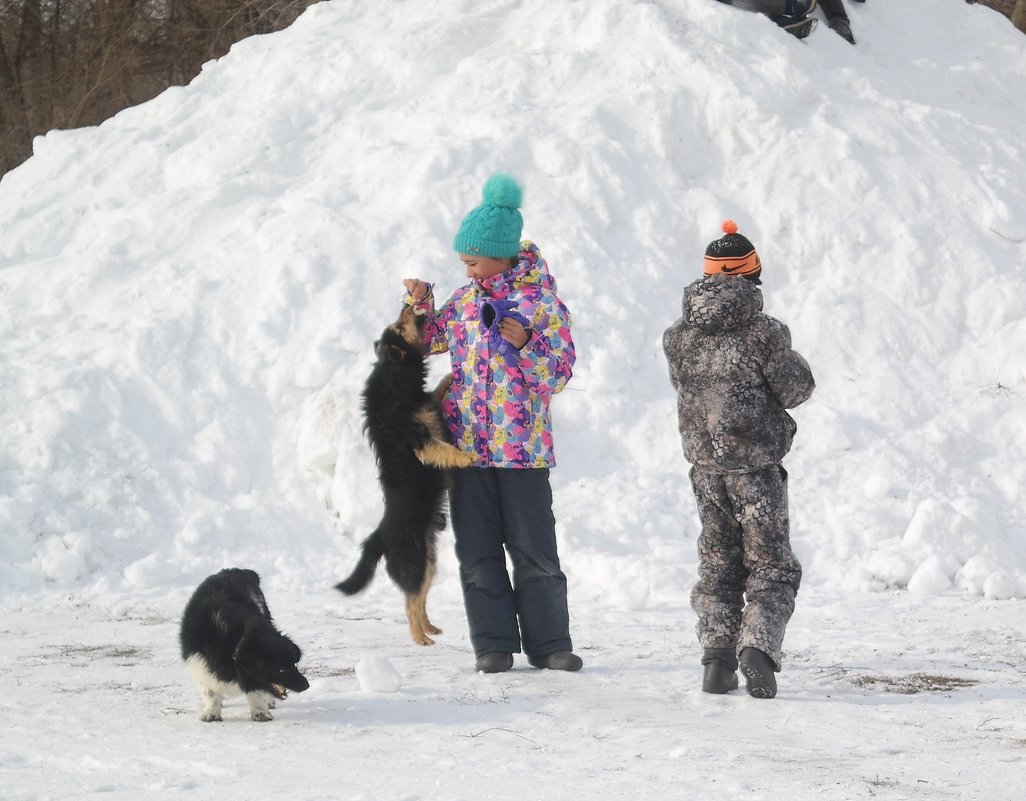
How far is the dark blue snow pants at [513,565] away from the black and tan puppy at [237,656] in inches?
41.0

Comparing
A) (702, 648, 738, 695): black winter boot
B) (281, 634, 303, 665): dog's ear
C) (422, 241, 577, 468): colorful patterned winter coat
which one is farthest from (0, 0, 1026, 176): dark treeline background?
(702, 648, 738, 695): black winter boot

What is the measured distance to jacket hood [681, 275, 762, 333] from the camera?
4535 millimetres

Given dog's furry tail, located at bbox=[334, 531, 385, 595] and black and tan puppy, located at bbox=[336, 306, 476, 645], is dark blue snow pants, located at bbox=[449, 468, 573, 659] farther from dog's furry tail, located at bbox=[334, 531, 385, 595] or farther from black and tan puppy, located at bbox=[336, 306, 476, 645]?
dog's furry tail, located at bbox=[334, 531, 385, 595]

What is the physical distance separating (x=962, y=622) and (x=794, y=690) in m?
1.88

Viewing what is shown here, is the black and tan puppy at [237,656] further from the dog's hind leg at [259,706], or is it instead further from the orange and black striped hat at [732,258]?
the orange and black striped hat at [732,258]

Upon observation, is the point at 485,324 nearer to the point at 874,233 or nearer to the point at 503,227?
the point at 503,227

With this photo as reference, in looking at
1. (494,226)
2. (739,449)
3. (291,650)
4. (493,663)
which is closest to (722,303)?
(739,449)

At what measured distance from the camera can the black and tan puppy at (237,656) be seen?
13.8 feet

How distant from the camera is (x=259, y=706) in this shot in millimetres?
4258

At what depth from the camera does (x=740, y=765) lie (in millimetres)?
3562

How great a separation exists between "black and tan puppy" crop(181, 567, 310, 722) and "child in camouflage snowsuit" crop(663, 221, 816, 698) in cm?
157

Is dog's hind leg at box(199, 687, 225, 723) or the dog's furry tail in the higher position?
the dog's furry tail

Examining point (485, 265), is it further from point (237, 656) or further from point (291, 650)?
point (237, 656)

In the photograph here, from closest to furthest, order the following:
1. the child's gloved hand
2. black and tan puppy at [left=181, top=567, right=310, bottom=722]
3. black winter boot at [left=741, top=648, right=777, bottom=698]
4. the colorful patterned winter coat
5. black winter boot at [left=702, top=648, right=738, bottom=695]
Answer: black and tan puppy at [left=181, top=567, right=310, bottom=722] → black winter boot at [left=741, top=648, right=777, bottom=698] → black winter boot at [left=702, top=648, right=738, bottom=695] → the child's gloved hand → the colorful patterned winter coat
